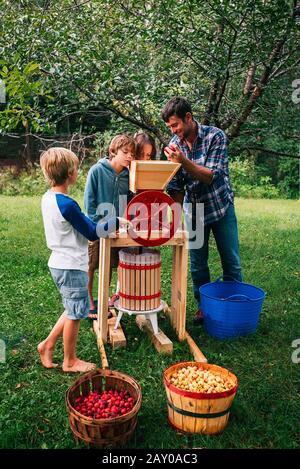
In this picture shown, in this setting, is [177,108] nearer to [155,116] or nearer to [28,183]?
[155,116]

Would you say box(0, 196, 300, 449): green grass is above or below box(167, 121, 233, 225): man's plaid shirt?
below

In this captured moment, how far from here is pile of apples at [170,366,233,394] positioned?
2.78 metres

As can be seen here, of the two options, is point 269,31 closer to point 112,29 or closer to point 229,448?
point 112,29

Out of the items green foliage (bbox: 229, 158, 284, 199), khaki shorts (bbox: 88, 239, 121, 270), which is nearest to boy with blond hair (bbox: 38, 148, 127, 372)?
khaki shorts (bbox: 88, 239, 121, 270)

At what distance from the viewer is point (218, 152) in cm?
385

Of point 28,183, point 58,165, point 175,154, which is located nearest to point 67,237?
point 58,165

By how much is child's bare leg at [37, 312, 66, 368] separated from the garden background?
0.07 meters

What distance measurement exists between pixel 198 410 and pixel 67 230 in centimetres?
140

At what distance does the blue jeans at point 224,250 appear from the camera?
13.3 feet

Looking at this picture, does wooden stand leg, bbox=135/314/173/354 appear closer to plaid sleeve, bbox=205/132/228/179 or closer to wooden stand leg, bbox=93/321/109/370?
wooden stand leg, bbox=93/321/109/370

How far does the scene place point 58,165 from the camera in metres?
3.13
